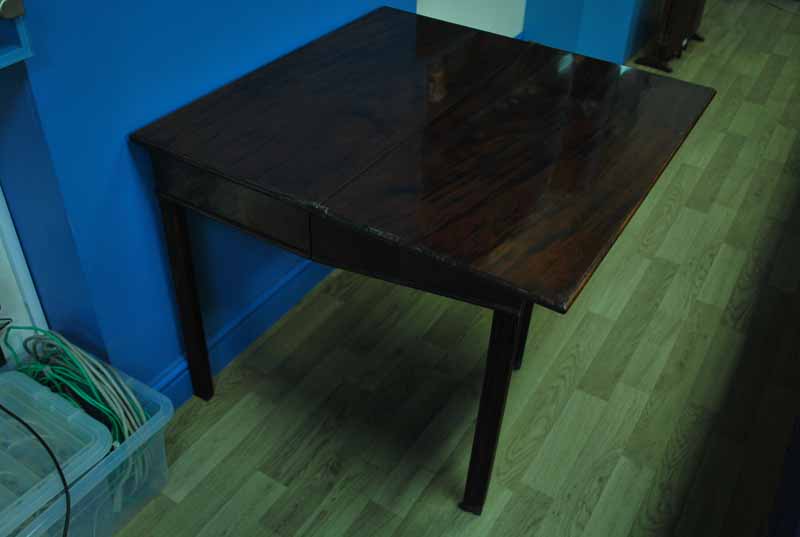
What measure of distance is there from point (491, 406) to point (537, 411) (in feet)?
1.60

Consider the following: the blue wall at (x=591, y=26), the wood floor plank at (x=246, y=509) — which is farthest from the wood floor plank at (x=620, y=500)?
A: the blue wall at (x=591, y=26)

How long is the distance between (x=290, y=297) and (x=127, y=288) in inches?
22.7

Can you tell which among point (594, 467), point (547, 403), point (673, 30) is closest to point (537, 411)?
point (547, 403)

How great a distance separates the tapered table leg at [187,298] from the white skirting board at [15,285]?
26 cm

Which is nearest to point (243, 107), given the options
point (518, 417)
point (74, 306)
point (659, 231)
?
point (74, 306)

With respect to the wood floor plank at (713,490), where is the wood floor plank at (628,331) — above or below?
below

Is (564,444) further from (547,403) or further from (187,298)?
(187,298)

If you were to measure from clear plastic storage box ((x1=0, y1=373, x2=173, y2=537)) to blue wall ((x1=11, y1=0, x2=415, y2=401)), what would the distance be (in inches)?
6.9

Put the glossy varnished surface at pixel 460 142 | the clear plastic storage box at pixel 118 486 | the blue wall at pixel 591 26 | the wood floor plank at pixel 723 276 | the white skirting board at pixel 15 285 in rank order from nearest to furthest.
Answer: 1. the glossy varnished surface at pixel 460 142
2. the clear plastic storage box at pixel 118 486
3. the white skirting board at pixel 15 285
4. the wood floor plank at pixel 723 276
5. the blue wall at pixel 591 26

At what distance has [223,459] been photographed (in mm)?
1631

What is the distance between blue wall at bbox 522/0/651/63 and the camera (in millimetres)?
3021

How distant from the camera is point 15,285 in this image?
1.44 metres

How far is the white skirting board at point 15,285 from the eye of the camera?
138 cm

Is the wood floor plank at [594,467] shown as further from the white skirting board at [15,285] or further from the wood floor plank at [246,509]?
the white skirting board at [15,285]
